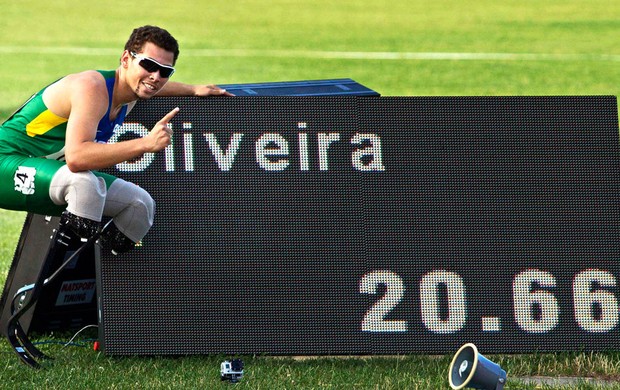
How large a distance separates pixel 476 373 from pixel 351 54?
763 inches

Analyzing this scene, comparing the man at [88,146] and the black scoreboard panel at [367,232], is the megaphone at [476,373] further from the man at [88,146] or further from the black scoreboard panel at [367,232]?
the man at [88,146]

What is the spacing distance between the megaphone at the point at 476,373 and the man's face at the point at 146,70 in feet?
6.34

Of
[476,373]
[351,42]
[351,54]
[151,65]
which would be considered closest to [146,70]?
[151,65]

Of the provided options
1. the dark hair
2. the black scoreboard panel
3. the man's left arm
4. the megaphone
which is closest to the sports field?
the man's left arm

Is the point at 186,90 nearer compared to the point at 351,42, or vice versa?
the point at 186,90

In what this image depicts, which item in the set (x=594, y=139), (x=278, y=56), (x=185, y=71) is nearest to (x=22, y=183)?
(x=594, y=139)

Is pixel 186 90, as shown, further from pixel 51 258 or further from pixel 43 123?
pixel 51 258

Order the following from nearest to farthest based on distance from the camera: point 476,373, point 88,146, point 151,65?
point 476,373 < point 88,146 < point 151,65

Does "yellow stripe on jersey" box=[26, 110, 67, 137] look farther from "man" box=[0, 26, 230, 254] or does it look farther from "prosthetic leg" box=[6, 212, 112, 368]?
"prosthetic leg" box=[6, 212, 112, 368]

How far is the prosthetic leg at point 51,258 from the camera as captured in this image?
19.3ft

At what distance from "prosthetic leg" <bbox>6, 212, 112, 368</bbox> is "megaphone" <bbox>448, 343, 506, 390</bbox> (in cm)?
183

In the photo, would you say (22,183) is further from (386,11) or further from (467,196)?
(386,11)

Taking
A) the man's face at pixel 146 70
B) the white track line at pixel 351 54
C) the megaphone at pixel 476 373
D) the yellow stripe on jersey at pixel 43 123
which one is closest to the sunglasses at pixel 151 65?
the man's face at pixel 146 70

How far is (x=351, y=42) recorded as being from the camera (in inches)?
997
